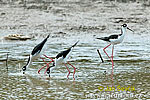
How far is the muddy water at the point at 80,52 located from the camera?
7.33m

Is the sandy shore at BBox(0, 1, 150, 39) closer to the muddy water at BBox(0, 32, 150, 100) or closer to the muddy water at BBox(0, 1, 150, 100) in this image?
the muddy water at BBox(0, 1, 150, 100)

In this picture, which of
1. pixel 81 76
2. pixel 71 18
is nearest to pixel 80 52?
pixel 81 76

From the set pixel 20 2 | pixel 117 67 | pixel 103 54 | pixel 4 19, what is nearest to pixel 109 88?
pixel 117 67

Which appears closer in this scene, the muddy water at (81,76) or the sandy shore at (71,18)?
the muddy water at (81,76)

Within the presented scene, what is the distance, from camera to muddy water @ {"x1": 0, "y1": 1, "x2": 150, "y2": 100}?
733 centimetres

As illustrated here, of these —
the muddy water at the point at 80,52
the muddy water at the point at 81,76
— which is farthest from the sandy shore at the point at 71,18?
the muddy water at the point at 81,76

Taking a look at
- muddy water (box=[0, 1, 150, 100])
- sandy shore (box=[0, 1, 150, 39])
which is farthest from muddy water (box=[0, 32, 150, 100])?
sandy shore (box=[0, 1, 150, 39])

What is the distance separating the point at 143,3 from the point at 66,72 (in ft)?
38.1

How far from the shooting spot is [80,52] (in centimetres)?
1154

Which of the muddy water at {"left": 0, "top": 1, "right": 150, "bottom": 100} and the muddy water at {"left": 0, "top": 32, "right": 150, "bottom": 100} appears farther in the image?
the muddy water at {"left": 0, "top": 1, "right": 150, "bottom": 100}

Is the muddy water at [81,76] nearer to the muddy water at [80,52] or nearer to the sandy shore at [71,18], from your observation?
the muddy water at [80,52]

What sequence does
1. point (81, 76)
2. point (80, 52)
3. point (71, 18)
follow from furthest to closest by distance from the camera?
point (71, 18) → point (80, 52) → point (81, 76)

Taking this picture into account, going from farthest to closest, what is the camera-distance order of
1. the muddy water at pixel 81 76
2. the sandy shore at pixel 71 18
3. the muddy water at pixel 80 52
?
the sandy shore at pixel 71 18
the muddy water at pixel 80 52
the muddy water at pixel 81 76

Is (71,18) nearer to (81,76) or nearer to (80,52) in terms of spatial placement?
(80,52)
